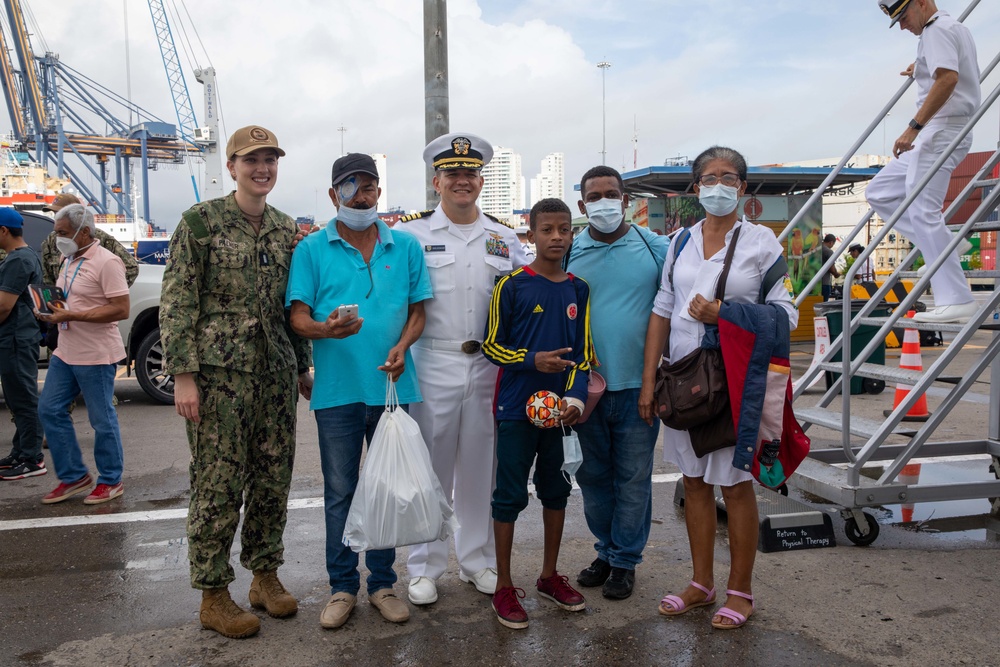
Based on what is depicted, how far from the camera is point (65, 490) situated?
4969 mm

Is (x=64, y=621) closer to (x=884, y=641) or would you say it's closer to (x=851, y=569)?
(x=884, y=641)

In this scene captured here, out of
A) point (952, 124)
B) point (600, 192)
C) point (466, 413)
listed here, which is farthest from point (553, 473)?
point (952, 124)

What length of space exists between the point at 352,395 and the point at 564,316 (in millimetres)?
959

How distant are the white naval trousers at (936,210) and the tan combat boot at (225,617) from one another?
3.98 meters

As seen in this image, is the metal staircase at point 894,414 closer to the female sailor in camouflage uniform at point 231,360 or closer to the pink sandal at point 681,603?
the pink sandal at point 681,603

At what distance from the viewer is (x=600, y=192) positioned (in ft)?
11.1

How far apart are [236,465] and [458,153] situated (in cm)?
167

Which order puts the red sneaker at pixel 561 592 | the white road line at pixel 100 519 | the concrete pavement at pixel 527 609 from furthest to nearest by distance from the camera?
1. the white road line at pixel 100 519
2. the red sneaker at pixel 561 592
3. the concrete pavement at pixel 527 609

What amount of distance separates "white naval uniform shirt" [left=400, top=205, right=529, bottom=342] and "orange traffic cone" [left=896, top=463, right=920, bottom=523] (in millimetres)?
2828

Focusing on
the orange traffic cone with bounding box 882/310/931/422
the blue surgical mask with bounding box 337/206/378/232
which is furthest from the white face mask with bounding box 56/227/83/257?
the orange traffic cone with bounding box 882/310/931/422

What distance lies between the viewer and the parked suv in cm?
776

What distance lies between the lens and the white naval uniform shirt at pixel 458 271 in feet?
11.1

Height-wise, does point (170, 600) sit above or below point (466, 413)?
below

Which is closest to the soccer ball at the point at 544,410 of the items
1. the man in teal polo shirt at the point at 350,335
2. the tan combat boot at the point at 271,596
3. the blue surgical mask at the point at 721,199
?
the man in teal polo shirt at the point at 350,335
